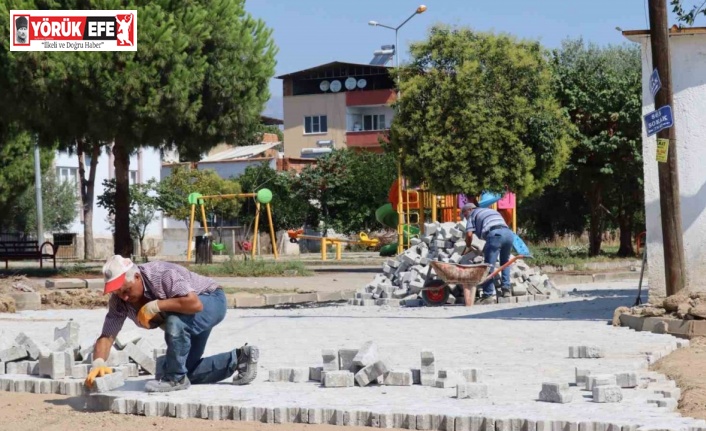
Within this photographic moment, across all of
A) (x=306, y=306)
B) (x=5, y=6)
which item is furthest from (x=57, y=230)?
(x=306, y=306)

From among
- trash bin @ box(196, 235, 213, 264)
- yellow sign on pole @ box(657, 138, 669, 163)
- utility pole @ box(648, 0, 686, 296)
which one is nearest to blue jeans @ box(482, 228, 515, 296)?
utility pole @ box(648, 0, 686, 296)

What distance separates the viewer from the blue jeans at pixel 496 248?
19.7 meters

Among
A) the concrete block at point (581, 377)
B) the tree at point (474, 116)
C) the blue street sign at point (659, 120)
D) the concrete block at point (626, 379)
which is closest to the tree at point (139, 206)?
the tree at point (474, 116)

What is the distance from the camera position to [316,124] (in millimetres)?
86812

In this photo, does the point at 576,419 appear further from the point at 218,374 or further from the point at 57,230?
the point at 57,230

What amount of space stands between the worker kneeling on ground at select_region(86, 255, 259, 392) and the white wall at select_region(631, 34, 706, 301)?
8066 millimetres

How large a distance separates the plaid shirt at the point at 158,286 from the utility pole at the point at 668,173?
7.71 metres

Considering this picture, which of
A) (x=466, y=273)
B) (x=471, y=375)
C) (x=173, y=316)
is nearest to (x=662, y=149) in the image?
(x=466, y=273)

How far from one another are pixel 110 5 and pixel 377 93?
54.5 m

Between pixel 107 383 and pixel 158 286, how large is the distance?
0.85 m

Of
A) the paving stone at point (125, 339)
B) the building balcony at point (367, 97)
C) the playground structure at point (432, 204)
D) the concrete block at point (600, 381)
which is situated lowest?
the concrete block at point (600, 381)

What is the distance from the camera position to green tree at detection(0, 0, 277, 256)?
29438mm

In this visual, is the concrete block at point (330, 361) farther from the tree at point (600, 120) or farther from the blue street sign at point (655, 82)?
the tree at point (600, 120)

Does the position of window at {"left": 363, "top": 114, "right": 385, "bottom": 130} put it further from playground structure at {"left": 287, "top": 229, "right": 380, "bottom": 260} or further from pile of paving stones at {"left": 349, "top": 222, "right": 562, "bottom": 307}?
pile of paving stones at {"left": 349, "top": 222, "right": 562, "bottom": 307}
